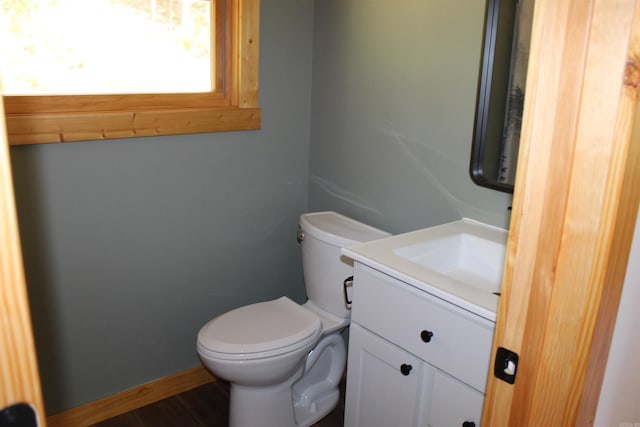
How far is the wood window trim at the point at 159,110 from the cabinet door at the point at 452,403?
53.9 inches

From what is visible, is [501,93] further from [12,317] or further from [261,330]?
[12,317]

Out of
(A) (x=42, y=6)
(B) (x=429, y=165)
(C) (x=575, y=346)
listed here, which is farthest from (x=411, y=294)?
(A) (x=42, y=6)

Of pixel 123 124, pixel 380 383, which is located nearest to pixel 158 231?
pixel 123 124

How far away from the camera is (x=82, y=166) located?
2.12 metres

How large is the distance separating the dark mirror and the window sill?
39.5 inches

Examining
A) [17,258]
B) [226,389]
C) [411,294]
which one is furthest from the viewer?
[226,389]

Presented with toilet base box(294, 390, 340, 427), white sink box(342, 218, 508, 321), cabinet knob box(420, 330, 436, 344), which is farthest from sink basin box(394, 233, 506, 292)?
toilet base box(294, 390, 340, 427)

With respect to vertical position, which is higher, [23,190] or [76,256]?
[23,190]

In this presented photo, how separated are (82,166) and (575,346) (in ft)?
5.99

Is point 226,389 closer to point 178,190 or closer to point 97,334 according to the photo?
point 97,334

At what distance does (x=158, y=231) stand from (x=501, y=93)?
143cm

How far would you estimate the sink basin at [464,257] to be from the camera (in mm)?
1886

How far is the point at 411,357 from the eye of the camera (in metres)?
1.75

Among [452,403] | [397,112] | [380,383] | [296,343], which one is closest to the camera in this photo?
[452,403]
